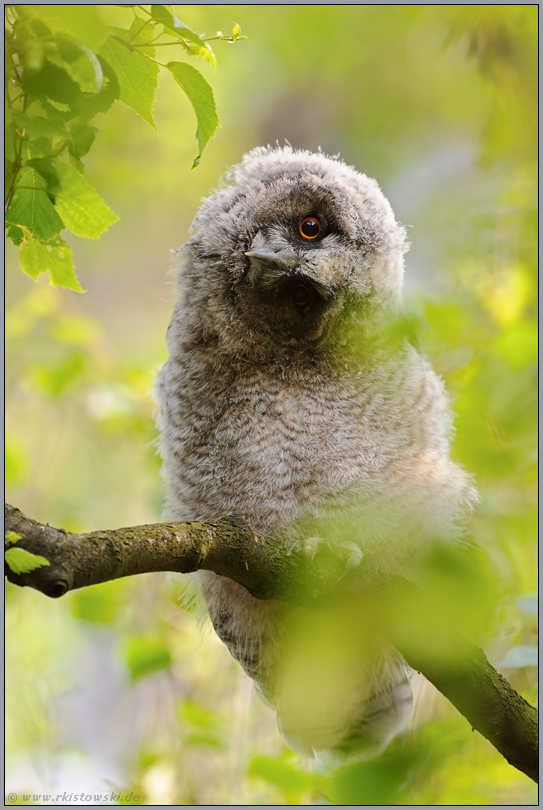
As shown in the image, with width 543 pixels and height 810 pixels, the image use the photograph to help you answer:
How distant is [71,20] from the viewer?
0.57 metres

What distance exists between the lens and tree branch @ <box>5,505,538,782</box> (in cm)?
52

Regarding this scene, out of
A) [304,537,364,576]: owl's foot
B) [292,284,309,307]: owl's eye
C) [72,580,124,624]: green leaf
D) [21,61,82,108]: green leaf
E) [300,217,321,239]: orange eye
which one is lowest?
[304,537,364,576]: owl's foot

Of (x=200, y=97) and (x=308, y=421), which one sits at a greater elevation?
(x=200, y=97)

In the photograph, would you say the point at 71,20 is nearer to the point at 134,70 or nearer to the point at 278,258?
the point at 134,70

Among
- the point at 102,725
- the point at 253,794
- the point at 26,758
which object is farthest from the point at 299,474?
the point at 102,725

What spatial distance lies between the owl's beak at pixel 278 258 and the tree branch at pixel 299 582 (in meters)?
0.39

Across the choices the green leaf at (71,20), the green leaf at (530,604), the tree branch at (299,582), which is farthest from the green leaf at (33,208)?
the green leaf at (530,604)

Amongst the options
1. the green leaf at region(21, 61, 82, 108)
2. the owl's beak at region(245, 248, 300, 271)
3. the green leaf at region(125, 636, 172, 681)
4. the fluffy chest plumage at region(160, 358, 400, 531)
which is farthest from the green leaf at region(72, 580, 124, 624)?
the green leaf at region(21, 61, 82, 108)

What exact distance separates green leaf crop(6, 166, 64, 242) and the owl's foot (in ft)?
1.59

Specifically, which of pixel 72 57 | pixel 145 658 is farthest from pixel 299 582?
pixel 145 658

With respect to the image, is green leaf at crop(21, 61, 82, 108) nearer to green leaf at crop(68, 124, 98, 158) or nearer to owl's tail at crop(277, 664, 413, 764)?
green leaf at crop(68, 124, 98, 158)

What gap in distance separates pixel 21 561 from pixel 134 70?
476mm

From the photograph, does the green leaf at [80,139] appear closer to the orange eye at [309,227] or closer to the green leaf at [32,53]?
the green leaf at [32,53]

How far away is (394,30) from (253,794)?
1.70m
